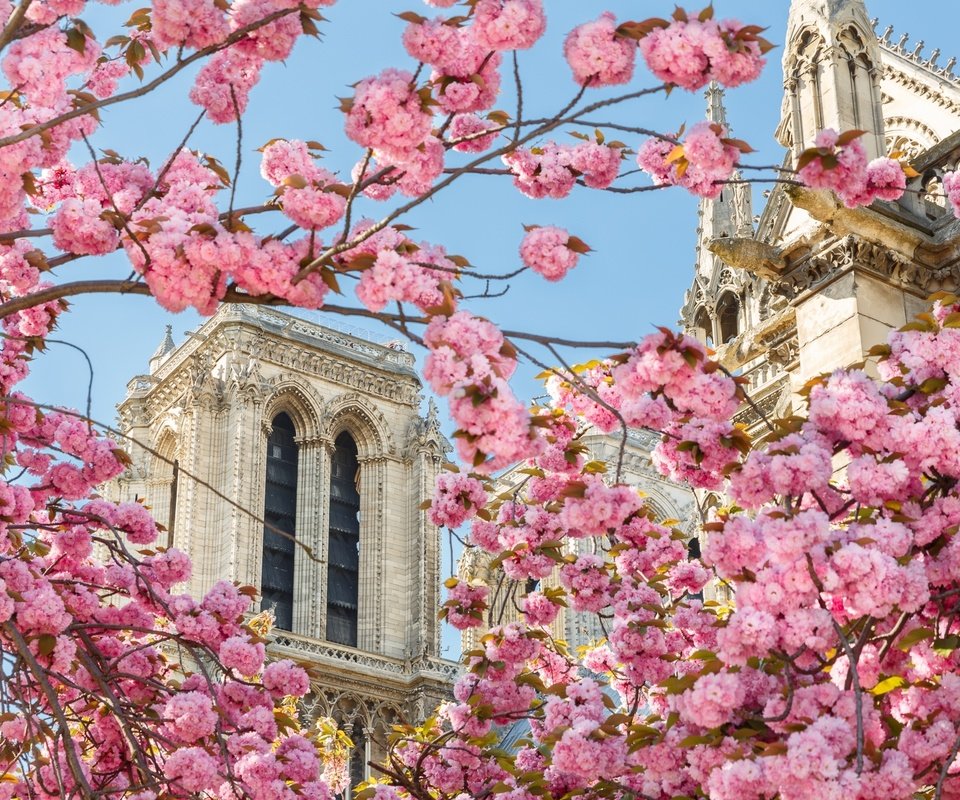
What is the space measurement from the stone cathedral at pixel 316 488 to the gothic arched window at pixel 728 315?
93.9 feet

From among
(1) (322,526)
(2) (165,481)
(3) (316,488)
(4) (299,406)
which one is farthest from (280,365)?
(1) (322,526)

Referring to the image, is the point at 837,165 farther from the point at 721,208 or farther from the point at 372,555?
the point at 372,555

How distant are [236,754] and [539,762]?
2.56 m

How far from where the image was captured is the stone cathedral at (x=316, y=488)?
56.8 meters

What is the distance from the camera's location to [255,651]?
400 inches

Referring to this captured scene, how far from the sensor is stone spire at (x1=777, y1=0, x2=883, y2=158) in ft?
43.3

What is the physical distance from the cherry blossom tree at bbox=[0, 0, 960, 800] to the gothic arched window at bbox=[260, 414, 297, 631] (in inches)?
1800

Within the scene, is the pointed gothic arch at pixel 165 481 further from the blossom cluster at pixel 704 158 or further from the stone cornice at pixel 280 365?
the blossom cluster at pixel 704 158

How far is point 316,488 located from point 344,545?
2.65m

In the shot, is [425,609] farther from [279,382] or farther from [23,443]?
[23,443]

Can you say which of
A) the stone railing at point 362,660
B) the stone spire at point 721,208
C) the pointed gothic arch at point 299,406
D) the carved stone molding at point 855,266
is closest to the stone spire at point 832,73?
the carved stone molding at point 855,266

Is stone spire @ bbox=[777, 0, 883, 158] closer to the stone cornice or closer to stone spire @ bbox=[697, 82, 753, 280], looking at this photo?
stone spire @ bbox=[697, 82, 753, 280]

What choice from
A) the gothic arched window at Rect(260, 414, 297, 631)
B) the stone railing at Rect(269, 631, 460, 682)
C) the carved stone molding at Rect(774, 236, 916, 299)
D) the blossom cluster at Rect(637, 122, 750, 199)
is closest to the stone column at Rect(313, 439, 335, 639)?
the stone railing at Rect(269, 631, 460, 682)

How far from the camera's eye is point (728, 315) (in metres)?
28.9
